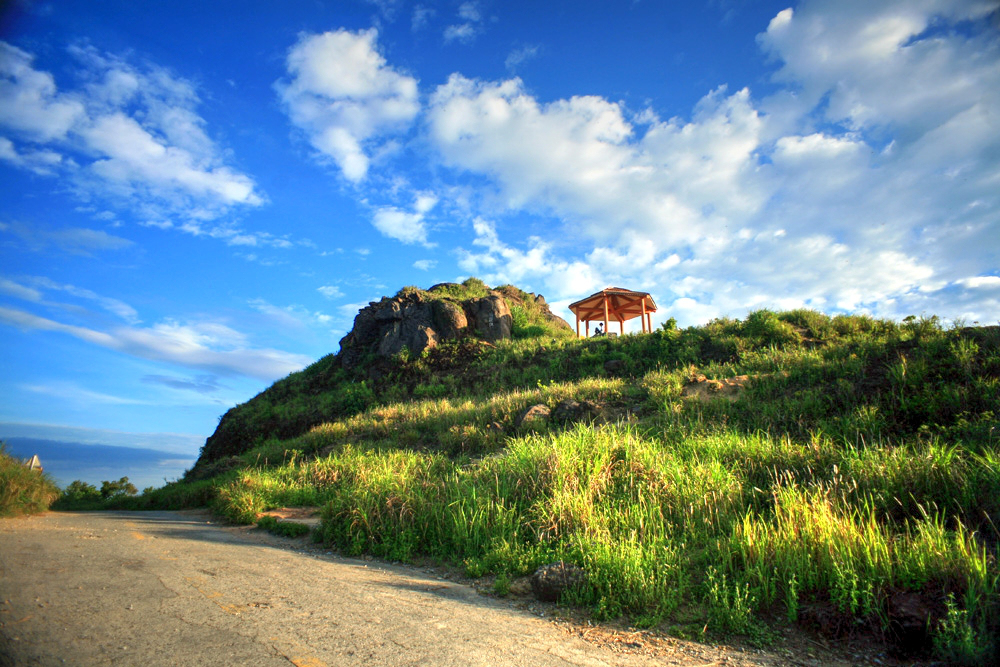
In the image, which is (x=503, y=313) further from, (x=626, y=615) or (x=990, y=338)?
(x=626, y=615)

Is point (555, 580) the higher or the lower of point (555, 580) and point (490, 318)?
the lower

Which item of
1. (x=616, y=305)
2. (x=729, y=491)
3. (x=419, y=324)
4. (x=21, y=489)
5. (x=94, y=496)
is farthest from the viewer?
(x=616, y=305)

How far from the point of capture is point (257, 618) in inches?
137

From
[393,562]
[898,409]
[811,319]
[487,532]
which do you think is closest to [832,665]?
[487,532]

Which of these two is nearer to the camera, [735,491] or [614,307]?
[735,491]

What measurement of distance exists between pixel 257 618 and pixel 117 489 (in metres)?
15.8

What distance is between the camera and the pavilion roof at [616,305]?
24344 millimetres

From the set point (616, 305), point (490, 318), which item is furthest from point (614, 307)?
point (490, 318)

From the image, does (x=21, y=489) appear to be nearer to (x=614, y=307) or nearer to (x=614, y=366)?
(x=614, y=366)

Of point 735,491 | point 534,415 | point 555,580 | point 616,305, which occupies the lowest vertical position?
point 555,580

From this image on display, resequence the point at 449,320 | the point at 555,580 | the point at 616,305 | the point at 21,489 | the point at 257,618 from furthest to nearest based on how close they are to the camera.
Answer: the point at 616,305
the point at 449,320
the point at 21,489
the point at 555,580
the point at 257,618

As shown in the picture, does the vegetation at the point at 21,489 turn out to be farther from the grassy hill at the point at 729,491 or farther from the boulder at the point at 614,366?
the boulder at the point at 614,366

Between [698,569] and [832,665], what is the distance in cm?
124

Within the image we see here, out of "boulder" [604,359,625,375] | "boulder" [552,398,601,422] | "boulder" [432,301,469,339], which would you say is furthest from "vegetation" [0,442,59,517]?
"boulder" [604,359,625,375]
